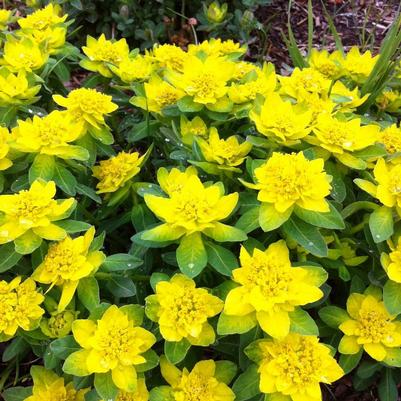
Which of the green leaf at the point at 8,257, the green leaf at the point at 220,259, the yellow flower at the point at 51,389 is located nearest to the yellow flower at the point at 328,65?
the green leaf at the point at 220,259

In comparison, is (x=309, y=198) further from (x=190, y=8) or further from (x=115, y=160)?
(x=190, y=8)

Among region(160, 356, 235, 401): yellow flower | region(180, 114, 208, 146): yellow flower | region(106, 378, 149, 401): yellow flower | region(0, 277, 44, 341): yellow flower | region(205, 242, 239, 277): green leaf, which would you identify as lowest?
region(106, 378, 149, 401): yellow flower

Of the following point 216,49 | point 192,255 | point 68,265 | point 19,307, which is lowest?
point 19,307

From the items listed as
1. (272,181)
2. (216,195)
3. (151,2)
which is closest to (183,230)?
(216,195)

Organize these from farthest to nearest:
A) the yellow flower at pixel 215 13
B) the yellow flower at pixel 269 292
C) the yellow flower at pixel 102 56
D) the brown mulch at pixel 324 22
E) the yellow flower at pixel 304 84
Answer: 1. the brown mulch at pixel 324 22
2. the yellow flower at pixel 215 13
3. the yellow flower at pixel 102 56
4. the yellow flower at pixel 304 84
5. the yellow flower at pixel 269 292

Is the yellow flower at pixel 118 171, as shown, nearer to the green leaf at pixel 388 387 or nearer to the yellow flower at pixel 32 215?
the yellow flower at pixel 32 215

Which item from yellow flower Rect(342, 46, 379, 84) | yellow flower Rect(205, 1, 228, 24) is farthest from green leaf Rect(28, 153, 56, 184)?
yellow flower Rect(205, 1, 228, 24)

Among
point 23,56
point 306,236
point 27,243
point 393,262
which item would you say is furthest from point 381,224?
point 23,56

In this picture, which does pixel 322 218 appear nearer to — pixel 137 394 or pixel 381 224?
pixel 381 224

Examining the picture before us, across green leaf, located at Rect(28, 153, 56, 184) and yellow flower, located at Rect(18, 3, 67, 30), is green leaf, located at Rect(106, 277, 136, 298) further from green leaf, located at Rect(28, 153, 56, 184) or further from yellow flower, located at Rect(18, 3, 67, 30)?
yellow flower, located at Rect(18, 3, 67, 30)
